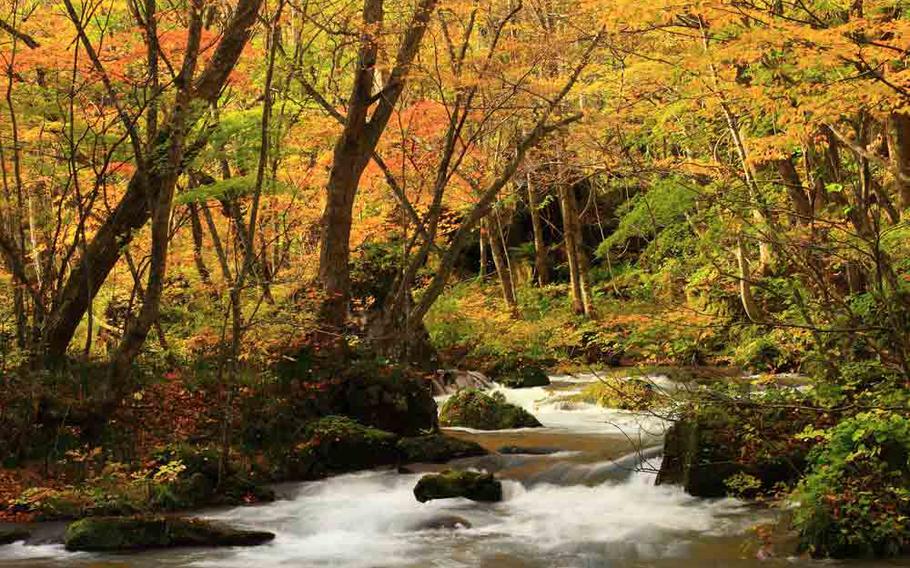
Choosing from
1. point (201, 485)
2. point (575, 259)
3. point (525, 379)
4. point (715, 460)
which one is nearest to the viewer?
point (715, 460)

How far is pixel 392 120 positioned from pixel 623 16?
9752 mm

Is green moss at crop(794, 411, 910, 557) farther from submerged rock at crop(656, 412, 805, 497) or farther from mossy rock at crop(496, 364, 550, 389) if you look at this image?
mossy rock at crop(496, 364, 550, 389)

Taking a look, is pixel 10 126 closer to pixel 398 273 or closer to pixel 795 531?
pixel 398 273

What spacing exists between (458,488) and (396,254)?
881cm

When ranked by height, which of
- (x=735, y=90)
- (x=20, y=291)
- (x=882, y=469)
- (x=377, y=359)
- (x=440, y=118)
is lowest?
(x=882, y=469)

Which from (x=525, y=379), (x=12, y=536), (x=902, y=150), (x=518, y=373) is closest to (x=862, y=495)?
(x=902, y=150)

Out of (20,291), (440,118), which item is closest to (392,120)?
(440,118)

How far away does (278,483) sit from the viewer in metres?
10.4

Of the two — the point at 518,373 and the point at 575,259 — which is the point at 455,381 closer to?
the point at 518,373

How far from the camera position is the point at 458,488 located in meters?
9.38

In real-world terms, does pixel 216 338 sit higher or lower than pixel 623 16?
lower

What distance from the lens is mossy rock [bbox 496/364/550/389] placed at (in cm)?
1803

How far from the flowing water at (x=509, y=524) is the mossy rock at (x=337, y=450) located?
32 cm

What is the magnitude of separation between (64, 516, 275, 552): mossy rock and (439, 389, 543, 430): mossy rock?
6513 millimetres
